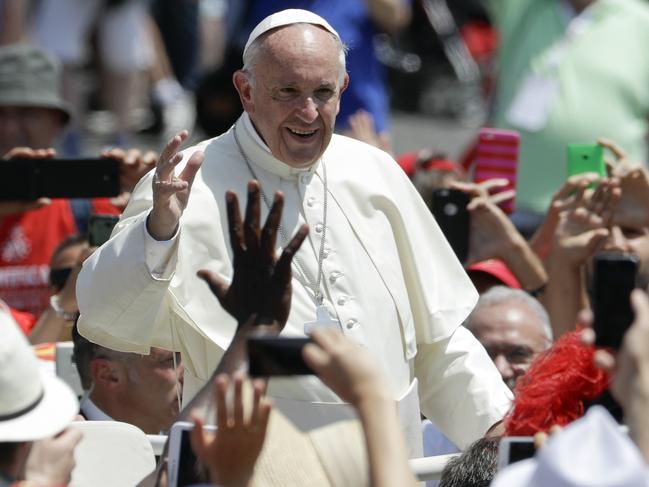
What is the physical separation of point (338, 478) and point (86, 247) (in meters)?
2.51

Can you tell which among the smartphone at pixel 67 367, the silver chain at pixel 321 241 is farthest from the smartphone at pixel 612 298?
the smartphone at pixel 67 367

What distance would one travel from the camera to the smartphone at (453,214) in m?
5.82

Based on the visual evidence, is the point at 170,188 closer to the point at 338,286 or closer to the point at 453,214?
the point at 338,286

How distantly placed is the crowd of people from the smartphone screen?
0.09 feet

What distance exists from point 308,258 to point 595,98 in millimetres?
3385

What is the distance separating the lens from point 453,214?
581 centimetres

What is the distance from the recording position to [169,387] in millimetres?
5016

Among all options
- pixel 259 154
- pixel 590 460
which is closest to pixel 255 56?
pixel 259 154

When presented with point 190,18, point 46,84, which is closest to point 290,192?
point 46,84

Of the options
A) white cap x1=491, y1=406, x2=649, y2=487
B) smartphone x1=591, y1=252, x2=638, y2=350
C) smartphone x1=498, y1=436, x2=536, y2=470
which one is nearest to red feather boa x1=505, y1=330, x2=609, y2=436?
smartphone x1=498, y1=436, x2=536, y2=470

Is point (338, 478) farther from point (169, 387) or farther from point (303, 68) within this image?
point (169, 387)

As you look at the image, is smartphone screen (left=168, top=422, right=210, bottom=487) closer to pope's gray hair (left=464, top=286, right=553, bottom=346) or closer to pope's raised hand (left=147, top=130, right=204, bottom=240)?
pope's raised hand (left=147, top=130, right=204, bottom=240)

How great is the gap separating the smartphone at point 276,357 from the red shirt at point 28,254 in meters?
3.43

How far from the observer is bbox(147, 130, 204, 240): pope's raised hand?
3.89 metres
